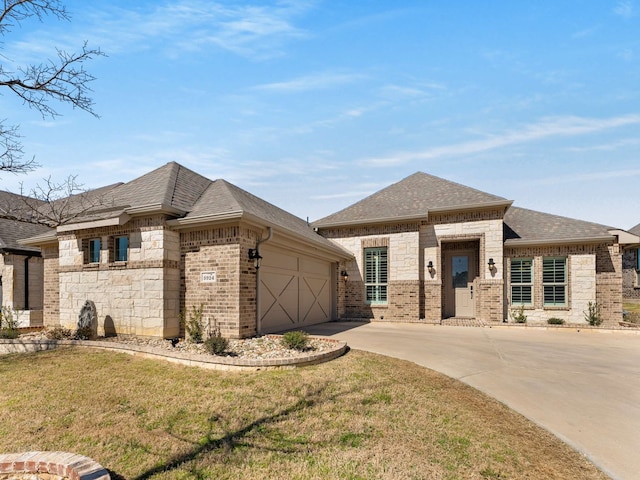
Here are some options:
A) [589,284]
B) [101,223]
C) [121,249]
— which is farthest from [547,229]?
[101,223]

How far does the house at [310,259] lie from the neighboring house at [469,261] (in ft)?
0.15

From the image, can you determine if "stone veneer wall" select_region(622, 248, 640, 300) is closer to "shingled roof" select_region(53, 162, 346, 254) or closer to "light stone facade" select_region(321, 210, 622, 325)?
"light stone facade" select_region(321, 210, 622, 325)

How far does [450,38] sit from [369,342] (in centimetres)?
769

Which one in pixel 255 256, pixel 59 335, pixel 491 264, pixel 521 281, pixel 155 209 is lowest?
pixel 59 335

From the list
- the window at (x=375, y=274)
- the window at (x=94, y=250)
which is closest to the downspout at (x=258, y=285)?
the window at (x=94, y=250)

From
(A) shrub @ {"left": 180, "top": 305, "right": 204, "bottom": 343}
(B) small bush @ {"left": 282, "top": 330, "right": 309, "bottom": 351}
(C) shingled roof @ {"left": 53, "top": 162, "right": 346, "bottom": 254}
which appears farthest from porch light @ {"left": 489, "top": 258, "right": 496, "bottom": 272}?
(A) shrub @ {"left": 180, "top": 305, "right": 204, "bottom": 343}

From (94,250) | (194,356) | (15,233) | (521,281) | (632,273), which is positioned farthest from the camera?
(632,273)

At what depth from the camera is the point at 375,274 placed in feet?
51.2

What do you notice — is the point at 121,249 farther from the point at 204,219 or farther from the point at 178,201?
the point at 204,219

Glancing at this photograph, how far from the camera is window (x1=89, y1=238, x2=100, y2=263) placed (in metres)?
10.7

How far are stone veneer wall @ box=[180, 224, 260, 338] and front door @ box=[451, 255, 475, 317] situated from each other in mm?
9768

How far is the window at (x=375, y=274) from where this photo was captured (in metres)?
15.5

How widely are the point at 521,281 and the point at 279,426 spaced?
13573mm

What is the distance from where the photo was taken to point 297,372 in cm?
632
